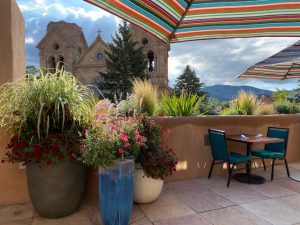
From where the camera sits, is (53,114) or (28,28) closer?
(53,114)

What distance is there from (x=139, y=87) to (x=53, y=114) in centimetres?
170

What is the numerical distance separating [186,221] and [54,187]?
1.48 m

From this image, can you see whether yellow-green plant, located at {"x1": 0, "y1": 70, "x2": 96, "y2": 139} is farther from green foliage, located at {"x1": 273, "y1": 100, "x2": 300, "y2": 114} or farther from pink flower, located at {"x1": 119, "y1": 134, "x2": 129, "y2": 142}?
green foliage, located at {"x1": 273, "y1": 100, "x2": 300, "y2": 114}

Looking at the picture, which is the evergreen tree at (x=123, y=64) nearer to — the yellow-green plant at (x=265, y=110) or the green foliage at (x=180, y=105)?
the yellow-green plant at (x=265, y=110)

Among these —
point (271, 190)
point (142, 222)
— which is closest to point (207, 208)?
point (142, 222)

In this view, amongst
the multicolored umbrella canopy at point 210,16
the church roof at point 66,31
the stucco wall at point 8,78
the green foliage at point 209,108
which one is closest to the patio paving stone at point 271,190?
the green foliage at point 209,108

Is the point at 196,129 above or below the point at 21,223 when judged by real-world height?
above

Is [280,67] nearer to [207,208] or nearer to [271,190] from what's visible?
[271,190]

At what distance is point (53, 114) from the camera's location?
2764 mm

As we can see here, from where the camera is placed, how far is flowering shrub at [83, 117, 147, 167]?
8.07ft

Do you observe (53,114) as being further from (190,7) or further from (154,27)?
(190,7)

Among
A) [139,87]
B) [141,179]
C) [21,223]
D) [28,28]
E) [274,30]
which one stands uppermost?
[28,28]

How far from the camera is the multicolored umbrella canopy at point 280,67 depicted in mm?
4465

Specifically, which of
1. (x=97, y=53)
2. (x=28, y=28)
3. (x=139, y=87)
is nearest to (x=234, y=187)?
(x=139, y=87)
